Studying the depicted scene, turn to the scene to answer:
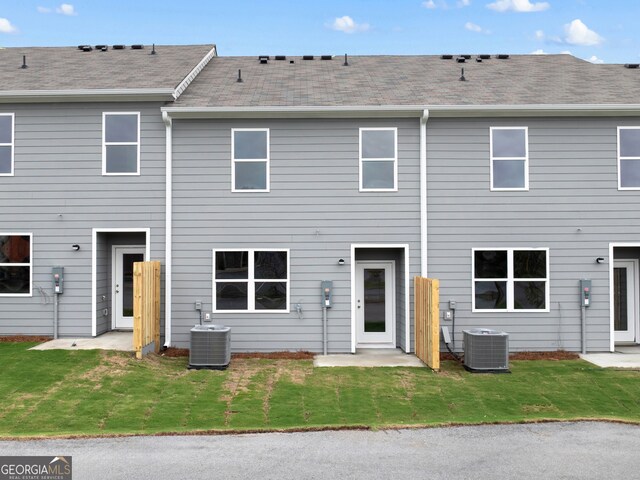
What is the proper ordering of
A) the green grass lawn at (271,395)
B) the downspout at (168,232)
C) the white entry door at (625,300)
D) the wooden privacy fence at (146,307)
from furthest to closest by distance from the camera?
the white entry door at (625,300)
the downspout at (168,232)
the wooden privacy fence at (146,307)
the green grass lawn at (271,395)

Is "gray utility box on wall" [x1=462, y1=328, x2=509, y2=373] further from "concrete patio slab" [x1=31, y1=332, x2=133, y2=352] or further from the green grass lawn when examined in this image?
"concrete patio slab" [x1=31, y1=332, x2=133, y2=352]

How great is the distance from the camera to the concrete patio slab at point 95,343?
10.7 meters

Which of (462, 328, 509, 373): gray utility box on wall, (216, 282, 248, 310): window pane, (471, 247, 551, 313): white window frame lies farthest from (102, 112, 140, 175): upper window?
(462, 328, 509, 373): gray utility box on wall

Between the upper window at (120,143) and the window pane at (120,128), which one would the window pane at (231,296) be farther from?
the window pane at (120,128)

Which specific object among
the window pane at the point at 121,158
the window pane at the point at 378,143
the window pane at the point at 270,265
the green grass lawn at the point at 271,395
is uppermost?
the window pane at the point at 378,143

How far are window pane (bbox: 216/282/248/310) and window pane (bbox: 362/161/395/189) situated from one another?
360 cm

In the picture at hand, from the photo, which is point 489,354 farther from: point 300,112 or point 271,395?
point 300,112

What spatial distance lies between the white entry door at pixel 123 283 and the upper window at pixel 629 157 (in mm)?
11146

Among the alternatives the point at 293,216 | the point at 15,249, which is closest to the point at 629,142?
the point at 293,216

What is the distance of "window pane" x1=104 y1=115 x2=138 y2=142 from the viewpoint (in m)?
11.8

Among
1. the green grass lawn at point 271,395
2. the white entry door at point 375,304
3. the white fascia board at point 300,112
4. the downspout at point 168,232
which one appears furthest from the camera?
the white entry door at point 375,304

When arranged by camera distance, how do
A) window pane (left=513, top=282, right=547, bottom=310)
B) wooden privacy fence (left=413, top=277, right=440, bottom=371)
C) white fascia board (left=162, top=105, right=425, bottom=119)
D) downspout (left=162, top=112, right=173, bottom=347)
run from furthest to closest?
window pane (left=513, top=282, right=547, bottom=310) → downspout (left=162, top=112, right=173, bottom=347) → white fascia board (left=162, top=105, right=425, bottom=119) → wooden privacy fence (left=413, top=277, right=440, bottom=371)

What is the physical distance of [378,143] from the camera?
11898mm

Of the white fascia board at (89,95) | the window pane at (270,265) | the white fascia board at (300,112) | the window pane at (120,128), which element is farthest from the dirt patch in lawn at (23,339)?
the white fascia board at (300,112)
